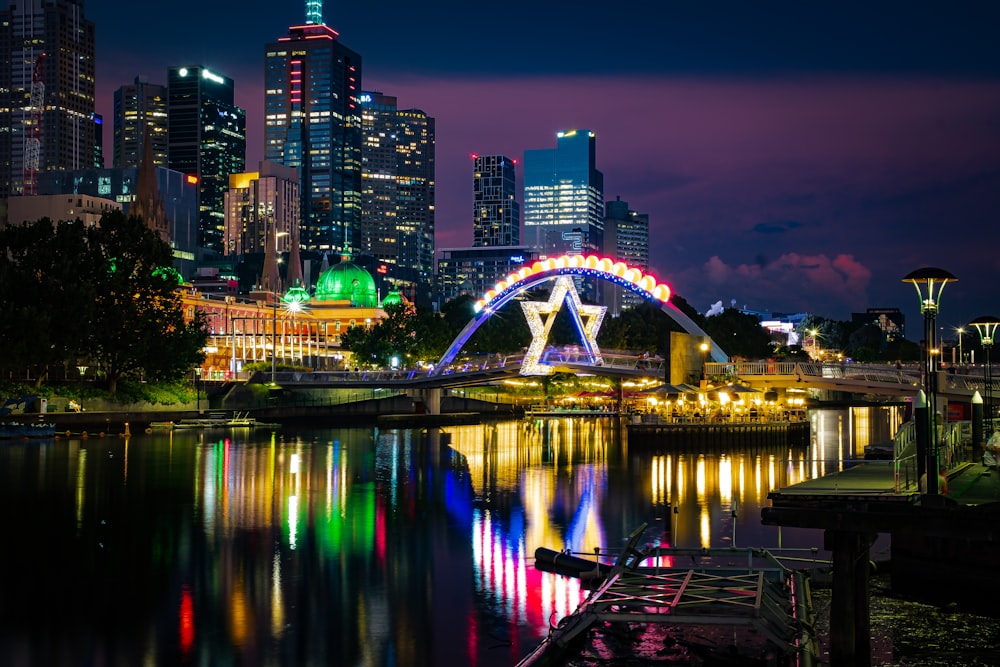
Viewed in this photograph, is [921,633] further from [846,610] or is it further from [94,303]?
[94,303]

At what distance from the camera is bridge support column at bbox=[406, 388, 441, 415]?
12062cm

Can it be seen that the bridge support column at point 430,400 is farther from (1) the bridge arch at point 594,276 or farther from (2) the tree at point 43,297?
(2) the tree at point 43,297

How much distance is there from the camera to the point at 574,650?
25031 mm

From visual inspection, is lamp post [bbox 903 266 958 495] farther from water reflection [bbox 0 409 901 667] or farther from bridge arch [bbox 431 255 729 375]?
bridge arch [bbox 431 255 729 375]

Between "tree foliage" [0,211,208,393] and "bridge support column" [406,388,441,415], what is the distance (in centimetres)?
2492

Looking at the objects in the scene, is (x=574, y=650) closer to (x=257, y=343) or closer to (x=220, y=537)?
(x=220, y=537)

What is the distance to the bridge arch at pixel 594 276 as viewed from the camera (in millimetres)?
97250

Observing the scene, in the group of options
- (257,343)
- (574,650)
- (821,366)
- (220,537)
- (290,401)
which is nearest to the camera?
(574,650)

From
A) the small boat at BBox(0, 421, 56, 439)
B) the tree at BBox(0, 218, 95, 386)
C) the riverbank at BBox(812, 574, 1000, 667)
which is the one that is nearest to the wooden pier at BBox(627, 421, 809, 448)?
the small boat at BBox(0, 421, 56, 439)

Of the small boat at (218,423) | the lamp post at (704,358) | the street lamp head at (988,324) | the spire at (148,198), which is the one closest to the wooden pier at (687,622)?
the street lamp head at (988,324)

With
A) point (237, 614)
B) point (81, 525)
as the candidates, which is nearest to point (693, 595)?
point (237, 614)

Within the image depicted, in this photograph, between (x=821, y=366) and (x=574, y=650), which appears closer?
(x=574, y=650)

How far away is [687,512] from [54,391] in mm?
66968

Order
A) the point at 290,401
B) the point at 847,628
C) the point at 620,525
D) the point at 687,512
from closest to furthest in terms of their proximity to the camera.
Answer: the point at 847,628, the point at 620,525, the point at 687,512, the point at 290,401
